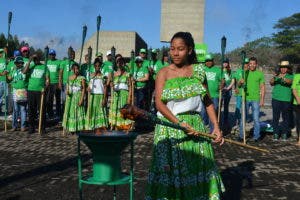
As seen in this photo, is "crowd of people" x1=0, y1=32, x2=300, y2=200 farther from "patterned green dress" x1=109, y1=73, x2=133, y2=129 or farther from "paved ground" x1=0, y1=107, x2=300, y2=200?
"paved ground" x1=0, y1=107, x2=300, y2=200

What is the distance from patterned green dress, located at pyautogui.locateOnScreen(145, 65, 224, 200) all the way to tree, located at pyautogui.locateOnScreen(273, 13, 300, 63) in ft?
250

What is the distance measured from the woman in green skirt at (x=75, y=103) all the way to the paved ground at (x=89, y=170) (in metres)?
0.60

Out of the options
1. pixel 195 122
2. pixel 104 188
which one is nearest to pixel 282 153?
pixel 104 188

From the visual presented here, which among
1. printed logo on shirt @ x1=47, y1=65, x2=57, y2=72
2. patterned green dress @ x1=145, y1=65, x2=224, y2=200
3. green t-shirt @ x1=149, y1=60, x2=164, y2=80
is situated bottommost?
patterned green dress @ x1=145, y1=65, x2=224, y2=200

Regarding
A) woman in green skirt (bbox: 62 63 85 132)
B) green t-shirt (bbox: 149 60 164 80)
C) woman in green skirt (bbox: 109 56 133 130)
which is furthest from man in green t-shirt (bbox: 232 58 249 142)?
woman in green skirt (bbox: 62 63 85 132)

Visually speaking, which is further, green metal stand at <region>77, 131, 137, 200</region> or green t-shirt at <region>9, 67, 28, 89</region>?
green t-shirt at <region>9, 67, 28, 89</region>

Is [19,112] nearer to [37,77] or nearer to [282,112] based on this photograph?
[37,77]

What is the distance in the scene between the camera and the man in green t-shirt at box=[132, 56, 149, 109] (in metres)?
14.6

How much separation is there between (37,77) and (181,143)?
28.4ft

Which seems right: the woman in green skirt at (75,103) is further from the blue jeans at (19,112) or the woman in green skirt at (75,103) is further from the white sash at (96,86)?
the blue jeans at (19,112)

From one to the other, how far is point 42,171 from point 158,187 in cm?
385

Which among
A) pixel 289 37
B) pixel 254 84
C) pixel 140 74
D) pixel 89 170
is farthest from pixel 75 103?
pixel 289 37

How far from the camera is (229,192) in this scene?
7.00m

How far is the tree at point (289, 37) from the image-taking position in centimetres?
8916
